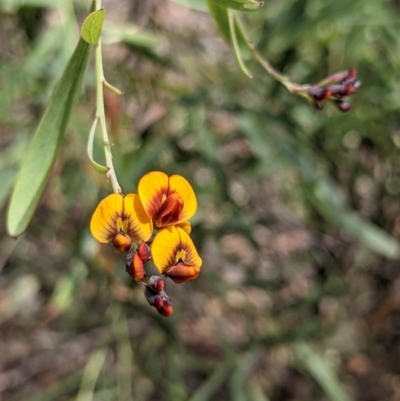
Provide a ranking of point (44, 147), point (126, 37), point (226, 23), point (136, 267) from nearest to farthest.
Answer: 1. point (136, 267)
2. point (44, 147)
3. point (226, 23)
4. point (126, 37)

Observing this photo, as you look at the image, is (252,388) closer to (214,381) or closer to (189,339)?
(214,381)

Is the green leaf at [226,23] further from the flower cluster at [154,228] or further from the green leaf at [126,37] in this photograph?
the green leaf at [126,37]

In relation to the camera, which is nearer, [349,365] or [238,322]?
[349,365]

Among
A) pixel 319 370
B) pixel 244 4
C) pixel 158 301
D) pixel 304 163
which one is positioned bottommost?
pixel 319 370

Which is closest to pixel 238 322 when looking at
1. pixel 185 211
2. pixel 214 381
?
pixel 214 381

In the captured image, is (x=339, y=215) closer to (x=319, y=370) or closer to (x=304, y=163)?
(x=304, y=163)

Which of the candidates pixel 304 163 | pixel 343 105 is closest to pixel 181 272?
pixel 343 105
